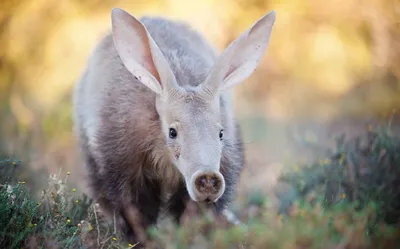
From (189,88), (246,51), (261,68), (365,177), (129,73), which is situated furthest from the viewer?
(261,68)

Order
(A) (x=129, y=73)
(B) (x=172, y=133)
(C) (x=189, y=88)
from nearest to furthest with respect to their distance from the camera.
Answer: (B) (x=172, y=133), (C) (x=189, y=88), (A) (x=129, y=73)

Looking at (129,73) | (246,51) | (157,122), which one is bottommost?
(157,122)

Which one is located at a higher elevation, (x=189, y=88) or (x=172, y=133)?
(x=189, y=88)

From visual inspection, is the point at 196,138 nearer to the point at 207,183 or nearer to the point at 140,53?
the point at 207,183

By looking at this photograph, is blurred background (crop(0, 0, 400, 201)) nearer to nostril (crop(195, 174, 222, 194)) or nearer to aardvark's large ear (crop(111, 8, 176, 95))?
aardvark's large ear (crop(111, 8, 176, 95))

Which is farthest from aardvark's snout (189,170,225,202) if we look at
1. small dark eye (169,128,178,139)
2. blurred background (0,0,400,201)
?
blurred background (0,0,400,201)

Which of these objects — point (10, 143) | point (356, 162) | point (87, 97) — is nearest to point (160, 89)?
point (87, 97)

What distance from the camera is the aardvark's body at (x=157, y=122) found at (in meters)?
4.07

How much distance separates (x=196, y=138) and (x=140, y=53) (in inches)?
35.5

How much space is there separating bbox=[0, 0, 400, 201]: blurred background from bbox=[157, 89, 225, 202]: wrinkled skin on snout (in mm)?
3098

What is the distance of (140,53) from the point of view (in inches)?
173

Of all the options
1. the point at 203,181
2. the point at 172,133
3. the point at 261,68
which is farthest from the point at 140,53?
the point at 261,68

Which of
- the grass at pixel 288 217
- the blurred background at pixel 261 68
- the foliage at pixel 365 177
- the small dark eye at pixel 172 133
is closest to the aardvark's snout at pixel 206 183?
the grass at pixel 288 217

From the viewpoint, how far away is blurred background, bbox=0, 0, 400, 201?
8.70 metres
